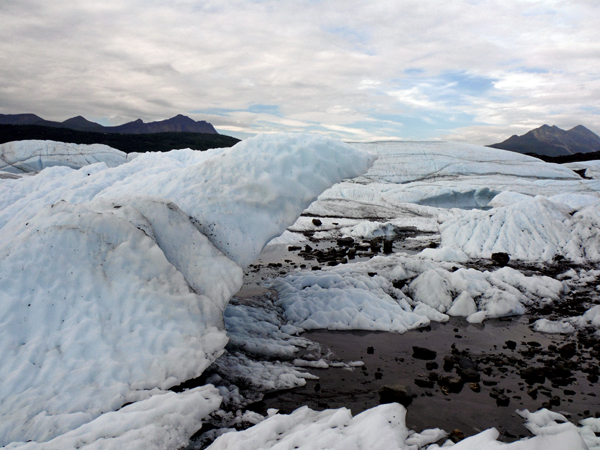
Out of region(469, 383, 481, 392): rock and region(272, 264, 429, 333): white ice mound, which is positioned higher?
region(272, 264, 429, 333): white ice mound

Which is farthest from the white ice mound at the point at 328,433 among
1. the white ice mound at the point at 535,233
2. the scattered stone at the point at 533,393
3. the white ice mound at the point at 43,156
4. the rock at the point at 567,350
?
the white ice mound at the point at 43,156

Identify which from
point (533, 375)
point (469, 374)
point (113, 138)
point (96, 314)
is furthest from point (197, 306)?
point (113, 138)

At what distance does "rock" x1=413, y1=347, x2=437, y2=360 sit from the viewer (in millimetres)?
6203

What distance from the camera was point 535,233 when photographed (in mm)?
13445

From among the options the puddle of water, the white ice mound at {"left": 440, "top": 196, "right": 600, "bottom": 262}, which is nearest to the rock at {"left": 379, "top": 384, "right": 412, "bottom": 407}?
the puddle of water

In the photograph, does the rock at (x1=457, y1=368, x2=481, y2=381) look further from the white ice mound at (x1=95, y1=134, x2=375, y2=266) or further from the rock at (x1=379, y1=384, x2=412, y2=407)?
the white ice mound at (x1=95, y1=134, x2=375, y2=266)

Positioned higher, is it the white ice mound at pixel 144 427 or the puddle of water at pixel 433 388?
the white ice mound at pixel 144 427

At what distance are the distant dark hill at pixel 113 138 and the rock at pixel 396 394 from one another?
5483 centimetres

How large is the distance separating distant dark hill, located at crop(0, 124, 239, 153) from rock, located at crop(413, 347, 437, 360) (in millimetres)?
53988

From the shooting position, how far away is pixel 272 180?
700 cm

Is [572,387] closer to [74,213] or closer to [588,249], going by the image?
[74,213]

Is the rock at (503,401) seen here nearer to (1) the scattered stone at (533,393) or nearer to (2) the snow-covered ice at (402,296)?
(1) the scattered stone at (533,393)

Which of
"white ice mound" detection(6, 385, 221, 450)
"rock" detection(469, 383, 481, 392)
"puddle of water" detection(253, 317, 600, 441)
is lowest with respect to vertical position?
"puddle of water" detection(253, 317, 600, 441)

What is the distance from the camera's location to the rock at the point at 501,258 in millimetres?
12258
